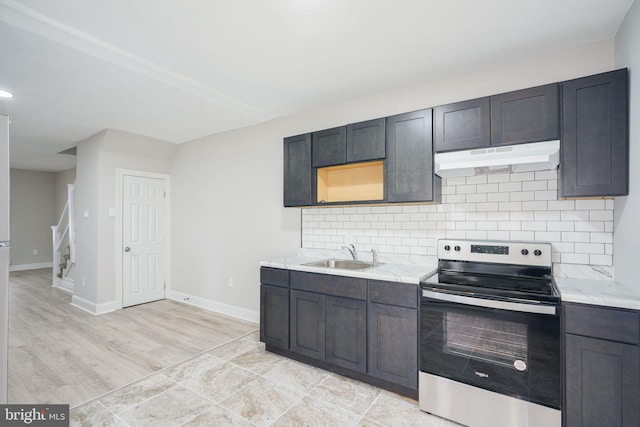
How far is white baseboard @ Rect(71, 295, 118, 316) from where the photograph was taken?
432 cm

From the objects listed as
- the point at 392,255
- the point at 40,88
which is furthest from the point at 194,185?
the point at 392,255

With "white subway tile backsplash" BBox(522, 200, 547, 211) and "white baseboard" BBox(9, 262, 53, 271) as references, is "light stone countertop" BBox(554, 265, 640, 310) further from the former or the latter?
"white baseboard" BBox(9, 262, 53, 271)

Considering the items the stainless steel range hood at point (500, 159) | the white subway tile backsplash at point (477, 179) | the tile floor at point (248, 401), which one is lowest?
the tile floor at point (248, 401)

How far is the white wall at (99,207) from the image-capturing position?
4344 mm

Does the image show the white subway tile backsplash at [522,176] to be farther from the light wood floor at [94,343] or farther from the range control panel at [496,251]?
the light wood floor at [94,343]

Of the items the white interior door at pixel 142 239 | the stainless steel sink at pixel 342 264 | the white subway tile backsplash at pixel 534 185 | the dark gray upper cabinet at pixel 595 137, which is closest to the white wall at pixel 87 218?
the white interior door at pixel 142 239

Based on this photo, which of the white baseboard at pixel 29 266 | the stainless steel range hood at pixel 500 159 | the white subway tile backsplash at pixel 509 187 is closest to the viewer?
the stainless steel range hood at pixel 500 159

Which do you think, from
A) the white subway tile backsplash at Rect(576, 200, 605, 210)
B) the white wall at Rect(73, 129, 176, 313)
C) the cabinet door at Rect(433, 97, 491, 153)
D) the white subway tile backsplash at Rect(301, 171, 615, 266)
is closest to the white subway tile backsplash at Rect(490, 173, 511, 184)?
the white subway tile backsplash at Rect(301, 171, 615, 266)

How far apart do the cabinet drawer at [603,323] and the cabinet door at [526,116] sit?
3.67 feet

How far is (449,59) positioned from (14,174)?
10126mm

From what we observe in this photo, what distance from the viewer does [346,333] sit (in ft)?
8.50

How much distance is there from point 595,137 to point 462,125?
80cm

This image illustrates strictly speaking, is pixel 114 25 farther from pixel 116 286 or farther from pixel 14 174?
pixel 14 174

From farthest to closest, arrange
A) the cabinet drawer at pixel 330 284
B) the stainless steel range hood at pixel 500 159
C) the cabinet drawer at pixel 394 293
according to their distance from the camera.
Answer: the cabinet drawer at pixel 330 284 < the cabinet drawer at pixel 394 293 < the stainless steel range hood at pixel 500 159
